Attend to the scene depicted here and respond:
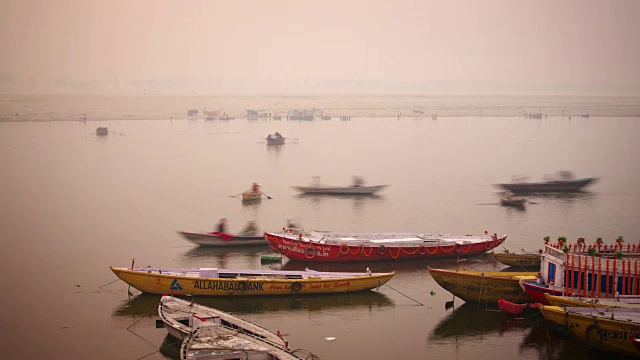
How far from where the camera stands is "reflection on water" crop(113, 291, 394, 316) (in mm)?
17891

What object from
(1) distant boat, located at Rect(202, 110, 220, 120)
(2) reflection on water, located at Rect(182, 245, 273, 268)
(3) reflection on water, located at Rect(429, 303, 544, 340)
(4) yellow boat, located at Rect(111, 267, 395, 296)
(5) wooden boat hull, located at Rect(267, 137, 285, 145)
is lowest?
(3) reflection on water, located at Rect(429, 303, 544, 340)

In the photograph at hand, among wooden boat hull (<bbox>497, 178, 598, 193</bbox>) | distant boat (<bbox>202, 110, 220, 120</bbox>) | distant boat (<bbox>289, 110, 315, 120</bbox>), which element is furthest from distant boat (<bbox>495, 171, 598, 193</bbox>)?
distant boat (<bbox>289, 110, 315, 120</bbox>)

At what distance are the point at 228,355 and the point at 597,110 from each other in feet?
409

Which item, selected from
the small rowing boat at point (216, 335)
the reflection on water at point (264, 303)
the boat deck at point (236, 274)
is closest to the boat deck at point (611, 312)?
the reflection on water at point (264, 303)

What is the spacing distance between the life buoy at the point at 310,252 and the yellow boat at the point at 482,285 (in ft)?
15.3

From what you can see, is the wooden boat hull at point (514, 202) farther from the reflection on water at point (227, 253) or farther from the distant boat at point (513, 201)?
the reflection on water at point (227, 253)

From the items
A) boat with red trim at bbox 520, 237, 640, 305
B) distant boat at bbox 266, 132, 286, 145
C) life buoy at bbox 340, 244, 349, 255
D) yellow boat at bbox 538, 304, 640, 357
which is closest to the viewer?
yellow boat at bbox 538, 304, 640, 357

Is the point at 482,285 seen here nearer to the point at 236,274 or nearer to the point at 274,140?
the point at 236,274

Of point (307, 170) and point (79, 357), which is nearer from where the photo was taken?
point (79, 357)

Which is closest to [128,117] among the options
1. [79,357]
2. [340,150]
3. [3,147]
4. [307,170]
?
[3,147]

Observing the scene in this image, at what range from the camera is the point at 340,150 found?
2484 inches

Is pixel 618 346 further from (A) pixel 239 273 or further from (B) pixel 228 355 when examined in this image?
(A) pixel 239 273

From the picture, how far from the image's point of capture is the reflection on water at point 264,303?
17.9m

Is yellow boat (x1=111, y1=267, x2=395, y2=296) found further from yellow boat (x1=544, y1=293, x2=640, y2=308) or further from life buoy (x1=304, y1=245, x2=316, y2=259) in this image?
yellow boat (x1=544, y1=293, x2=640, y2=308)
